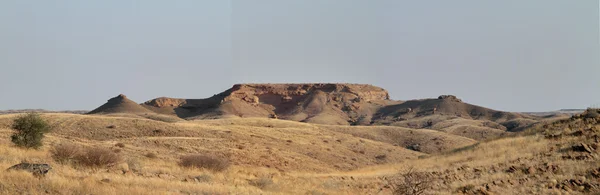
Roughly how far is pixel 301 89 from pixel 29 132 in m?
134

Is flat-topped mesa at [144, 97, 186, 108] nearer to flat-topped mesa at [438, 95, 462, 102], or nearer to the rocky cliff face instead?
the rocky cliff face

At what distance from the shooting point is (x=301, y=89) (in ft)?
518

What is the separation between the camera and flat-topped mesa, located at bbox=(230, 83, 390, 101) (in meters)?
155

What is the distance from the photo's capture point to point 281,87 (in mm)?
159750

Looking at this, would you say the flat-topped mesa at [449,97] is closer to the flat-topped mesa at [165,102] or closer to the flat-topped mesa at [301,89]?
the flat-topped mesa at [301,89]

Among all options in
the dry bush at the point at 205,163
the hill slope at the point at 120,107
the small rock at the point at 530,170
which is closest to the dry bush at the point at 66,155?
the dry bush at the point at 205,163

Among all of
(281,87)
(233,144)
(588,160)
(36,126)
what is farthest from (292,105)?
(588,160)

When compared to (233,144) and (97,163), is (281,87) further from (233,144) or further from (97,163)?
(97,163)

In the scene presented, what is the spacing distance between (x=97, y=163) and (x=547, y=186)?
1307 cm

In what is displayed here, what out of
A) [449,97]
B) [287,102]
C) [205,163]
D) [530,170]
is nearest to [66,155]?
[205,163]

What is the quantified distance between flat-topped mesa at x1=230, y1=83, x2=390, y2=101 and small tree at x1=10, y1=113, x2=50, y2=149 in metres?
126

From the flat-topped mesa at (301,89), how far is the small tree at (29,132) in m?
126

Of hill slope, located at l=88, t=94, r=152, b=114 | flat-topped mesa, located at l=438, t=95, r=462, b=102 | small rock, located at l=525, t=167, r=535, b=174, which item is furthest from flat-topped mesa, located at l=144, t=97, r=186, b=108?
small rock, located at l=525, t=167, r=535, b=174

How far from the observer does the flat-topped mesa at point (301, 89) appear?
155 metres
